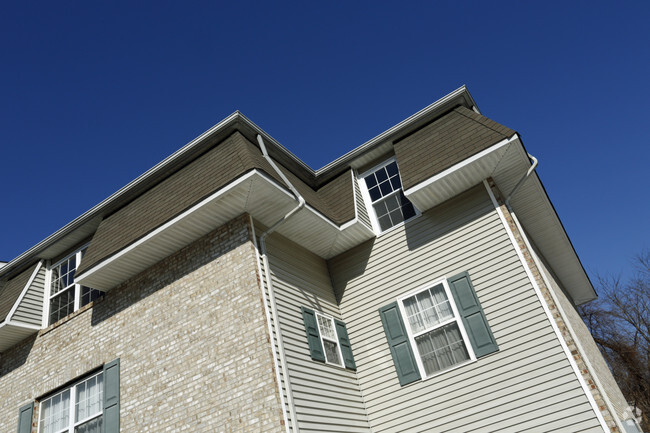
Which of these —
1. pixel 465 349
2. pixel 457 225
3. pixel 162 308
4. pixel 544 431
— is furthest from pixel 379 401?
pixel 162 308

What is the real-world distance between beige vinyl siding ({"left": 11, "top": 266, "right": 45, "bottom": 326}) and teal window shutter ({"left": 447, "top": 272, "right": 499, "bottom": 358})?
9.51 metres

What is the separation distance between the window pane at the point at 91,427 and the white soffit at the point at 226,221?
8.74 ft

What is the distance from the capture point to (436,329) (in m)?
9.27

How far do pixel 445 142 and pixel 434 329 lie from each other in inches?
146

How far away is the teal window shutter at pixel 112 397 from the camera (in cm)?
910

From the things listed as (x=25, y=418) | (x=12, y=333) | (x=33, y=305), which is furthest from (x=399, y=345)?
(x=12, y=333)

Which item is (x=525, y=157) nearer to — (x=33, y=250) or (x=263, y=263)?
(x=263, y=263)

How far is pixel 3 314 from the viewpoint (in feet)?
37.1

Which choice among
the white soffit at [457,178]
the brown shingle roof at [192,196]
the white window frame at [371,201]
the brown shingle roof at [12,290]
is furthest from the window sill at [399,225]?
the brown shingle roof at [12,290]

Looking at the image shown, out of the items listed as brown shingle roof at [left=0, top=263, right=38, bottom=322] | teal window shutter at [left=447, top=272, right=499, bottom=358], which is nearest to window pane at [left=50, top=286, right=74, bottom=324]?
brown shingle roof at [left=0, top=263, right=38, bottom=322]

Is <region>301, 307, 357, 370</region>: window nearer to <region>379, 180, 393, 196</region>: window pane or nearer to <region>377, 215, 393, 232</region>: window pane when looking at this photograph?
<region>377, 215, 393, 232</region>: window pane

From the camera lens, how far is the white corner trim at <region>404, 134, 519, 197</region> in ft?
29.1

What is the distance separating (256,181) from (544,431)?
6.23 meters

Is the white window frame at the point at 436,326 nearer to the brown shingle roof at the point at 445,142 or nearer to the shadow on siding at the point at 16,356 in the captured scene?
the brown shingle roof at the point at 445,142
